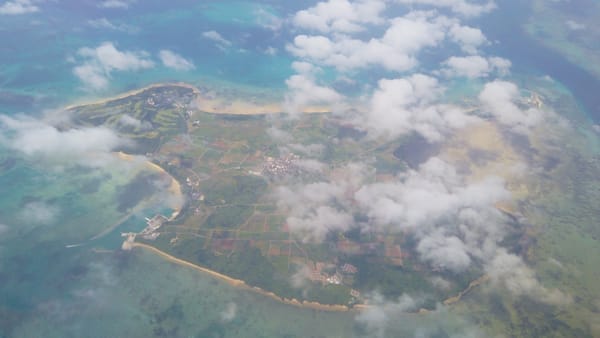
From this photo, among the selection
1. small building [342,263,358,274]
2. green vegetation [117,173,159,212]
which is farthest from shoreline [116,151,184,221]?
small building [342,263,358,274]

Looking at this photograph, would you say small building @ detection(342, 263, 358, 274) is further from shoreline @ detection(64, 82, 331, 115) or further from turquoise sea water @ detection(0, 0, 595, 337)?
shoreline @ detection(64, 82, 331, 115)

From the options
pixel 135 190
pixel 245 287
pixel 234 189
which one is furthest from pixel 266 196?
pixel 135 190

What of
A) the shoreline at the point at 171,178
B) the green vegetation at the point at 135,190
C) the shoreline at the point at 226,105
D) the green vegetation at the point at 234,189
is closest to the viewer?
the shoreline at the point at 171,178

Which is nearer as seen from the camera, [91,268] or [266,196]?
[91,268]

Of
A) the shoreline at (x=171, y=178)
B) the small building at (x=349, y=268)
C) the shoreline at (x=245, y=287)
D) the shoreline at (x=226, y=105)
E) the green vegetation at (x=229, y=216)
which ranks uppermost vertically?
the shoreline at (x=226, y=105)

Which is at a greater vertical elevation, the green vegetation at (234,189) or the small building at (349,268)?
the green vegetation at (234,189)

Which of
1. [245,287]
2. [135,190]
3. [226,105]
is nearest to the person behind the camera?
[245,287]

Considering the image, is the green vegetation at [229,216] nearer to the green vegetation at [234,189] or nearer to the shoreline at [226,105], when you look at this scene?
the green vegetation at [234,189]

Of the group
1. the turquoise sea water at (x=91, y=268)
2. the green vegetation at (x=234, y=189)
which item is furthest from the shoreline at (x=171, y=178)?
the green vegetation at (x=234, y=189)

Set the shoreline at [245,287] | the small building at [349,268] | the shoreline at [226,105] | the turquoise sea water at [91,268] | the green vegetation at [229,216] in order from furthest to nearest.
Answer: the shoreline at [226,105], the green vegetation at [229,216], the small building at [349,268], the shoreline at [245,287], the turquoise sea water at [91,268]

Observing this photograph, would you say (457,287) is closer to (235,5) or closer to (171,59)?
(171,59)

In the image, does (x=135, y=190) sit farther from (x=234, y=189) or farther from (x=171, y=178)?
(x=234, y=189)
